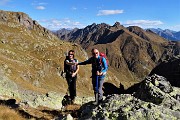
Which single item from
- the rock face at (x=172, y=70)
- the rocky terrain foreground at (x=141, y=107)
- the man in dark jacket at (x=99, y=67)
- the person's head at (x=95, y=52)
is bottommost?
the rock face at (x=172, y=70)

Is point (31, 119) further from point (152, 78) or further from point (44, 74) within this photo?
point (44, 74)

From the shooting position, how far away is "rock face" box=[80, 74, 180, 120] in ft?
38.5

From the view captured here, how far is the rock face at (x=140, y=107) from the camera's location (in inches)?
462

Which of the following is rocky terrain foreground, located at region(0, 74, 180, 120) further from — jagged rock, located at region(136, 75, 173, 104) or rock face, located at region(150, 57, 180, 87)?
rock face, located at region(150, 57, 180, 87)

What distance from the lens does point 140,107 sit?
12312mm

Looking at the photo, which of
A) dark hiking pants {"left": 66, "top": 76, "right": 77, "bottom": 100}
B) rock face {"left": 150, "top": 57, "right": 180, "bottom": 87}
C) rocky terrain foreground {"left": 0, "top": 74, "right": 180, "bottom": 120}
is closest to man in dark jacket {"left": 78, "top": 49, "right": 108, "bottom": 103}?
rocky terrain foreground {"left": 0, "top": 74, "right": 180, "bottom": 120}

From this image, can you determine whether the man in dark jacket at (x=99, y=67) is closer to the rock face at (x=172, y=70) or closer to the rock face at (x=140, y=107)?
the rock face at (x=140, y=107)

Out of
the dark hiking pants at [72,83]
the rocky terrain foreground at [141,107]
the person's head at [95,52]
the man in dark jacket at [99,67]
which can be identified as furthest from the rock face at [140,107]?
the dark hiking pants at [72,83]

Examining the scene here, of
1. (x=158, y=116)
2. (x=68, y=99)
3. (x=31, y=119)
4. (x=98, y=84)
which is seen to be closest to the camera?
(x=158, y=116)

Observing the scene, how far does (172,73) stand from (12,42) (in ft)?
349

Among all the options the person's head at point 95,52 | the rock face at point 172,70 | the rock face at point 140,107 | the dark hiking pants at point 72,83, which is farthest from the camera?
the rock face at point 172,70

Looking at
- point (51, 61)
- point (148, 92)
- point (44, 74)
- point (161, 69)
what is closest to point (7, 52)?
point (44, 74)

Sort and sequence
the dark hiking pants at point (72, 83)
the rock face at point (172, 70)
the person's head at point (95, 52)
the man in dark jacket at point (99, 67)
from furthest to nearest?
the rock face at point (172, 70)
the dark hiking pants at point (72, 83)
the man in dark jacket at point (99, 67)
the person's head at point (95, 52)

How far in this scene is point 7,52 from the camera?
516ft
